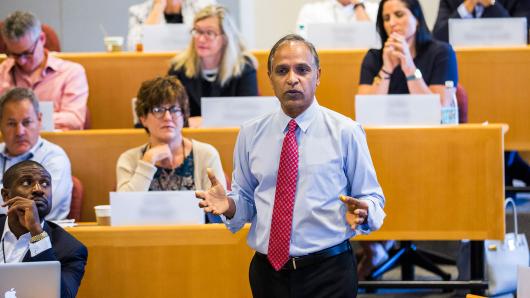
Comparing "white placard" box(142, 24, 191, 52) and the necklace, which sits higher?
"white placard" box(142, 24, 191, 52)

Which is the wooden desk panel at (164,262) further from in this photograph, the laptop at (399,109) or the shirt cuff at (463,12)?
the shirt cuff at (463,12)

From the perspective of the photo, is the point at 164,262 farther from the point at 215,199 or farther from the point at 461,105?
the point at 461,105

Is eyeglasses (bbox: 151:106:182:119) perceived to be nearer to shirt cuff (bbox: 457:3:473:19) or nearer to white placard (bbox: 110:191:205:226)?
white placard (bbox: 110:191:205:226)

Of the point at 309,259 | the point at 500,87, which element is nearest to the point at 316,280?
the point at 309,259

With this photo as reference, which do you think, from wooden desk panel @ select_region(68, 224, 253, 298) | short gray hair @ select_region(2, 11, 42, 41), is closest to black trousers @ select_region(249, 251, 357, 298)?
wooden desk panel @ select_region(68, 224, 253, 298)

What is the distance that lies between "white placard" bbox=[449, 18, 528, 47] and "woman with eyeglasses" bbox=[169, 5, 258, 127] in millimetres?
1275

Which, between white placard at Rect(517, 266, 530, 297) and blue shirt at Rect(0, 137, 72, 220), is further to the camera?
blue shirt at Rect(0, 137, 72, 220)

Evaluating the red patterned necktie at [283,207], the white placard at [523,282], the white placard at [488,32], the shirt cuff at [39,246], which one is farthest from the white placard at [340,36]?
the white placard at [523,282]

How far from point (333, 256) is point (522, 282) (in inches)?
21.2

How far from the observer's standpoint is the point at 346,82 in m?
5.50

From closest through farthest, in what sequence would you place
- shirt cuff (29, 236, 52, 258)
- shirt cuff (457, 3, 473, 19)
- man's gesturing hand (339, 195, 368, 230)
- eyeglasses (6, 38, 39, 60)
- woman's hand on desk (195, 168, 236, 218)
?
man's gesturing hand (339, 195, 368, 230), woman's hand on desk (195, 168, 236, 218), shirt cuff (29, 236, 52, 258), eyeglasses (6, 38, 39, 60), shirt cuff (457, 3, 473, 19)

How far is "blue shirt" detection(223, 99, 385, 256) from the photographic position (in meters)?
2.78

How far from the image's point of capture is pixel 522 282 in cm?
253

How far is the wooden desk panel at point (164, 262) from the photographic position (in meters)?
3.60
